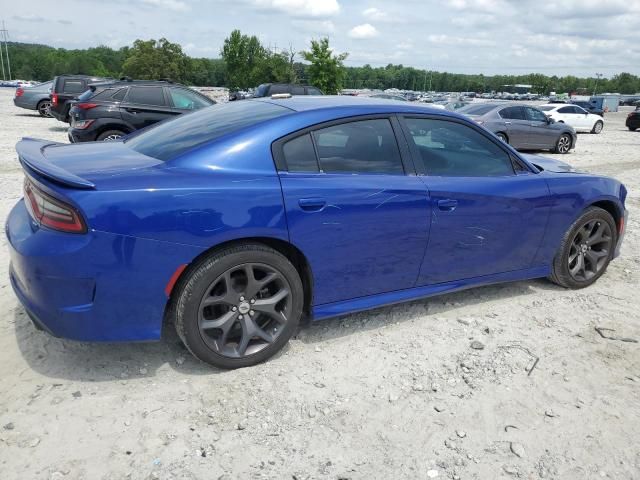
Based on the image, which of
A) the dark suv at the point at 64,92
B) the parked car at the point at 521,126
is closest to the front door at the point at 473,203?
the parked car at the point at 521,126

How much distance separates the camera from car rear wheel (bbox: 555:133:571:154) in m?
15.4

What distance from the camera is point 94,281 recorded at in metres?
2.69

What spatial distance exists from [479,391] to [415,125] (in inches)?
70.9

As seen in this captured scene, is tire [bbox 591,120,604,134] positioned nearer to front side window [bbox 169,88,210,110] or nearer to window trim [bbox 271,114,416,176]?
front side window [bbox 169,88,210,110]

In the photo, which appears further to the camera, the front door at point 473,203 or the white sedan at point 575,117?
the white sedan at point 575,117

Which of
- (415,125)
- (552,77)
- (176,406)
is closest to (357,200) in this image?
(415,125)

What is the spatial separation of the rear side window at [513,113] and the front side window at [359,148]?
12.2 meters

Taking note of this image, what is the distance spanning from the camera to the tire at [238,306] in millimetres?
2928

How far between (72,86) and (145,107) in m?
8.20

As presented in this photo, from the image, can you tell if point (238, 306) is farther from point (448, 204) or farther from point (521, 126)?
point (521, 126)

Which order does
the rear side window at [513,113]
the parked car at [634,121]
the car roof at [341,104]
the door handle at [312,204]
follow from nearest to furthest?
the door handle at [312,204], the car roof at [341,104], the rear side window at [513,113], the parked car at [634,121]

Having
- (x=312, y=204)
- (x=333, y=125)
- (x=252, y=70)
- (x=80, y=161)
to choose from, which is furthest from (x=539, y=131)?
(x=252, y=70)

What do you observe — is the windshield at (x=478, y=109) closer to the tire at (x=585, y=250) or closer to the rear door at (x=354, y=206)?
the tire at (x=585, y=250)

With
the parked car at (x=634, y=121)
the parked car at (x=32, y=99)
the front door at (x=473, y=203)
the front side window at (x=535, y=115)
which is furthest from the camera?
the parked car at (x=634, y=121)
